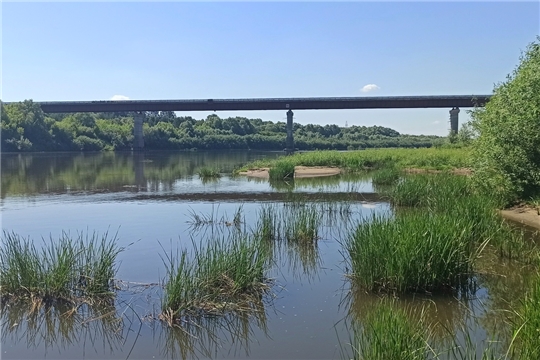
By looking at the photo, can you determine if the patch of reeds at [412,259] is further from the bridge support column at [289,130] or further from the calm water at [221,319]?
the bridge support column at [289,130]

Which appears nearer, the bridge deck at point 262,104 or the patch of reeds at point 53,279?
the patch of reeds at point 53,279

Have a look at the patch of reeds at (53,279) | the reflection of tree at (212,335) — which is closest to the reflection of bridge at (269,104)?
the patch of reeds at (53,279)

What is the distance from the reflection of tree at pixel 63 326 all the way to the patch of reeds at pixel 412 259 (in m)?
4.27

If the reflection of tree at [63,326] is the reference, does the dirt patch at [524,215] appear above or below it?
above

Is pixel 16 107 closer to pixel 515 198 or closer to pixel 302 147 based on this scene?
pixel 302 147

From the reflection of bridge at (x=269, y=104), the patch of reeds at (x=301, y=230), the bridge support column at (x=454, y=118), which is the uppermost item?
the reflection of bridge at (x=269, y=104)

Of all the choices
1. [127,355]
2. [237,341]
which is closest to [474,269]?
[237,341]

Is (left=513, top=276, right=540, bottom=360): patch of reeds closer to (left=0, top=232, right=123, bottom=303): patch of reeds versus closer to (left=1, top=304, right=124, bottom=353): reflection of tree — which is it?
(left=1, top=304, right=124, bottom=353): reflection of tree

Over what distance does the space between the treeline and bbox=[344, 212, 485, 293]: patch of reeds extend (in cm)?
6602

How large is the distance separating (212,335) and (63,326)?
7.89ft

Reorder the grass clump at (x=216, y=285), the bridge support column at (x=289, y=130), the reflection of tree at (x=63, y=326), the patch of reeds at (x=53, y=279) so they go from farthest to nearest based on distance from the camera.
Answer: the bridge support column at (x=289, y=130) < the patch of reeds at (x=53, y=279) < the grass clump at (x=216, y=285) < the reflection of tree at (x=63, y=326)

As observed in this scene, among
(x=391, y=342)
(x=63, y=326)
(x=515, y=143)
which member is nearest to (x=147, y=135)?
(x=515, y=143)

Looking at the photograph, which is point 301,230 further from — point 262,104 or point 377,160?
point 262,104

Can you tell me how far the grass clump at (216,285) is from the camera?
7.91 m
